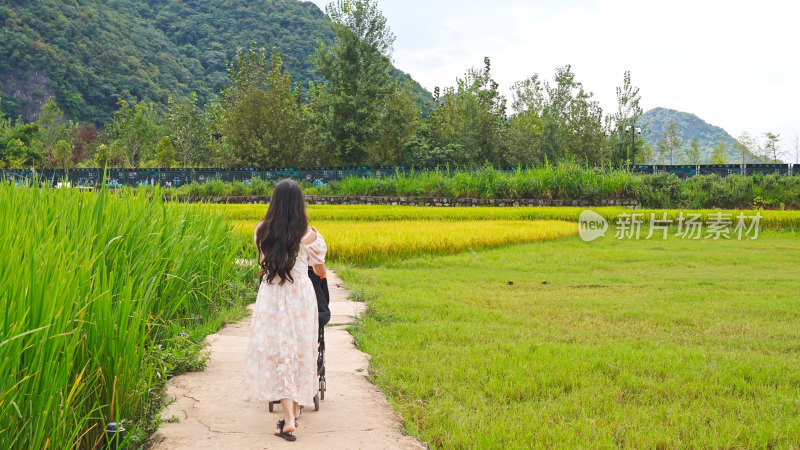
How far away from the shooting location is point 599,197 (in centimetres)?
2084

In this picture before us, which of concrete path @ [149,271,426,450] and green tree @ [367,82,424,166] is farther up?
green tree @ [367,82,424,166]

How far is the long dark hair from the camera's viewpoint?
11.7 ft

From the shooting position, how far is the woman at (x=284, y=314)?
11.5 feet

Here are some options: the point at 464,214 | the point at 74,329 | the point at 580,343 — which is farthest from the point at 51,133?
the point at 74,329

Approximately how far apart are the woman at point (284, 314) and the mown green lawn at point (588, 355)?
0.67 meters

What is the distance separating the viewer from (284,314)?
3.58 meters

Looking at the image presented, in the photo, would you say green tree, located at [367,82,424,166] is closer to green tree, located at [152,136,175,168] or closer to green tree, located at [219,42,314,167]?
green tree, located at [219,42,314,167]

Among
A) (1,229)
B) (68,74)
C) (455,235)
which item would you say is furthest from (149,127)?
(1,229)

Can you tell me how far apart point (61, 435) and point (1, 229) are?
Result: 1523 mm

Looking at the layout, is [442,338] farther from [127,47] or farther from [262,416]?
[127,47]

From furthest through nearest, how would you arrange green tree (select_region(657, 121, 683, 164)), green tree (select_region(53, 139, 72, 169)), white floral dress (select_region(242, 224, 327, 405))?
1. green tree (select_region(657, 121, 683, 164))
2. green tree (select_region(53, 139, 72, 169))
3. white floral dress (select_region(242, 224, 327, 405))

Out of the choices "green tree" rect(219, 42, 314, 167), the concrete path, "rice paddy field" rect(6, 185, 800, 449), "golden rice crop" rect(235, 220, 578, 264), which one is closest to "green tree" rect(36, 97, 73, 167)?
"green tree" rect(219, 42, 314, 167)

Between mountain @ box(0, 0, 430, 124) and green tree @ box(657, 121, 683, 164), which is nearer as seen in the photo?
mountain @ box(0, 0, 430, 124)

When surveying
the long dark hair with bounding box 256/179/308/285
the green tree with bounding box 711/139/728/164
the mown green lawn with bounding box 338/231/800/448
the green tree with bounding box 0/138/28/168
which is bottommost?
the mown green lawn with bounding box 338/231/800/448
